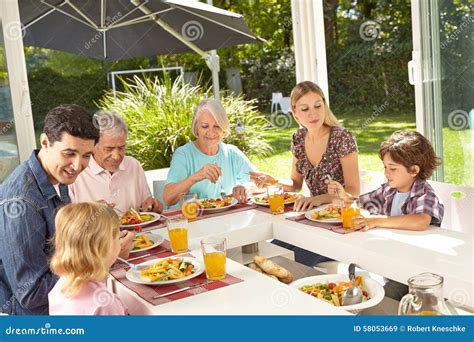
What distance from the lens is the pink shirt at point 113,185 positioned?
316 cm

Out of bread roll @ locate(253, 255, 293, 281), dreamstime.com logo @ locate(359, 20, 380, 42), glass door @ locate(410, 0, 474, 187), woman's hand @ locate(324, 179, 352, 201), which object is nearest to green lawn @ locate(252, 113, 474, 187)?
glass door @ locate(410, 0, 474, 187)

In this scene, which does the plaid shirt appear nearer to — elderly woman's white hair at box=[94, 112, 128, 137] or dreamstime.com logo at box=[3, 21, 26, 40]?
elderly woman's white hair at box=[94, 112, 128, 137]

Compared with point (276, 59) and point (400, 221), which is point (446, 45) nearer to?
point (400, 221)

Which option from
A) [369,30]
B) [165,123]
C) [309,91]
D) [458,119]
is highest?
[369,30]

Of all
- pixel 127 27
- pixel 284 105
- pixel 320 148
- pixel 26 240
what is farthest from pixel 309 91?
pixel 284 105

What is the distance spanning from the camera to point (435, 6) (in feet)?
12.8

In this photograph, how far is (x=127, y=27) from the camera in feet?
17.3

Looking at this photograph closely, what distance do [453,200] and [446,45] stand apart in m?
1.39

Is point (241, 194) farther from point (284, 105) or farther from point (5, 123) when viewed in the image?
point (284, 105)

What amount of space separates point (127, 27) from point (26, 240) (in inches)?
142

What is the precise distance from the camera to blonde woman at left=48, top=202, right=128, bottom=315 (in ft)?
5.64

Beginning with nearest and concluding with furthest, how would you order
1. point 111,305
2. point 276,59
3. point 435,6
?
point 111,305 < point 435,6 < point 276,59

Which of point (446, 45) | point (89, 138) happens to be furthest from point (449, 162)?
point (89, 138)

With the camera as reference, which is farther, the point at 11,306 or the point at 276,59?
the point at 276,59
